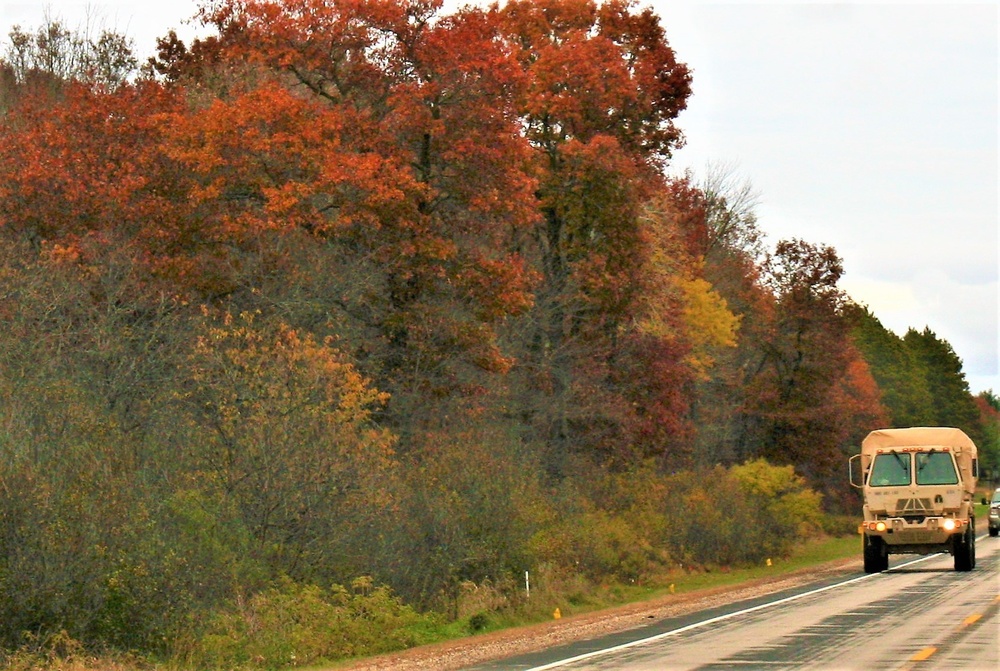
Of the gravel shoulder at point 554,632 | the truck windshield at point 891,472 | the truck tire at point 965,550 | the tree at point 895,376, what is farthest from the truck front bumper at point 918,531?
the tree at point 895,376

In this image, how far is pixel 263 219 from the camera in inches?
1212

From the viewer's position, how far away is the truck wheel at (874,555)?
1383 inches

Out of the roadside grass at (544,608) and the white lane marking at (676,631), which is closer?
the roadside grass at (544,608)

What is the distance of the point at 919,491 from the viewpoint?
3412 centimetres

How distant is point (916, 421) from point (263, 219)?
307ft

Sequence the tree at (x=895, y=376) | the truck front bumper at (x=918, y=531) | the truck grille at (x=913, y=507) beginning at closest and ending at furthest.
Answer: the truck front bumper at (x=918, y=531) → the truck grille at (x=913, y=507) → the tree at (x=895, y=376)

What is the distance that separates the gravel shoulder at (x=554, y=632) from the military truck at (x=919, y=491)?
2.69 m

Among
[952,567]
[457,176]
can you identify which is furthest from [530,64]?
[952,567]

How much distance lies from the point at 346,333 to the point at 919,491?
1364cm

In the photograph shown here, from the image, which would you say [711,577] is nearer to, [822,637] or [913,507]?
[913,507]

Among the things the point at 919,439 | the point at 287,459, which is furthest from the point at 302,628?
the point at 919,439

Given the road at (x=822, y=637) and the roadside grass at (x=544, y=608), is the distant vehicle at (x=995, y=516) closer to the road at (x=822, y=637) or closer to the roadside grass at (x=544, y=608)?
the roadside grass at (x=544, y=608)

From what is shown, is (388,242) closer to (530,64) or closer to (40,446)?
(530,64)

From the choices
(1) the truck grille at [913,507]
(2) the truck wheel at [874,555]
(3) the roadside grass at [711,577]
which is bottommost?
(3) the roadside grass at [711,577]
